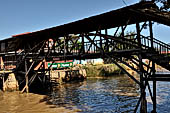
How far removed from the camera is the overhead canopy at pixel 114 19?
8.69 m

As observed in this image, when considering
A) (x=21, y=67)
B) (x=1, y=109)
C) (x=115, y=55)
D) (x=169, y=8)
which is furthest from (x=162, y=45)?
(x=21, y=67)

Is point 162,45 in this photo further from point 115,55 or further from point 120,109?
point 120,109

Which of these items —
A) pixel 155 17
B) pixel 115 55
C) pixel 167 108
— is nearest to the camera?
pixel 155 17

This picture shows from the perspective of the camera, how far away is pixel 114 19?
37.1ft

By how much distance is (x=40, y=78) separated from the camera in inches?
833

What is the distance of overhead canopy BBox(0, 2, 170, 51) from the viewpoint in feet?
28.5

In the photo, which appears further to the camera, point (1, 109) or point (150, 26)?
point (1, 109)

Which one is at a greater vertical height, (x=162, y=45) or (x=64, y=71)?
(x=162, y=45)

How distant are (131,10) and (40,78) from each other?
1529 centimetres

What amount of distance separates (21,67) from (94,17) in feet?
39.6

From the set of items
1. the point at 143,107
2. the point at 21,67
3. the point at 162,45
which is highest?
the point at 162,45

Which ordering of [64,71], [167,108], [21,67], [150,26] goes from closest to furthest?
[150,26]
[167,108]
[21,67]
[64,71]

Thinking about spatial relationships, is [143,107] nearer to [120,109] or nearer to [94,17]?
[120,109]

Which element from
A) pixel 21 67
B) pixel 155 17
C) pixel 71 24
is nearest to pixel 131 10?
pixel 155 17
